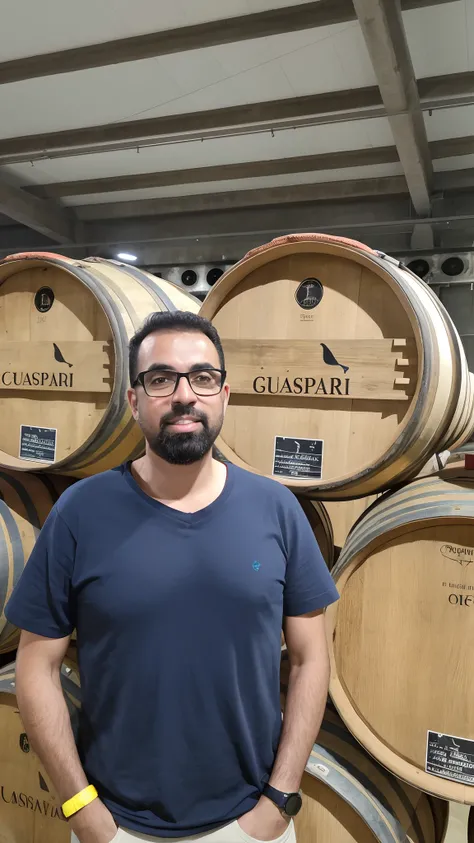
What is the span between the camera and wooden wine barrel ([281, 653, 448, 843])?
1.51 meters

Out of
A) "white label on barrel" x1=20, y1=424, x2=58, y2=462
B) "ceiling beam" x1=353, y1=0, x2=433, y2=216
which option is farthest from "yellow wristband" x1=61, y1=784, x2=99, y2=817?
"ceiling beam" x1=353, y1=0, x2=433, y2=216

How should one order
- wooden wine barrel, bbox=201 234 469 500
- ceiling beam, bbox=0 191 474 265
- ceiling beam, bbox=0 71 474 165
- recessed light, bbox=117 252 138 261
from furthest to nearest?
recessed light, bbox=117 252 138 261 < ceiling beam, bbox=0 191 474 265 < ceiling beam, bbox=0 71 474 165 < wooden wine barrel, bbox=201 234 469 500

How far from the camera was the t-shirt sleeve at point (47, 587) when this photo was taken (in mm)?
1195

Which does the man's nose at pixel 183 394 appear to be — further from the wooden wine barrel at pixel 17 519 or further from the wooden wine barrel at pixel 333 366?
the wooden wine barrel at pixel 17 519

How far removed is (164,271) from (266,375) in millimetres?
3405

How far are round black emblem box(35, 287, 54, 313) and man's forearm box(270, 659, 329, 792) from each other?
5.06 feet

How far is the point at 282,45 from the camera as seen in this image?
2.43 m

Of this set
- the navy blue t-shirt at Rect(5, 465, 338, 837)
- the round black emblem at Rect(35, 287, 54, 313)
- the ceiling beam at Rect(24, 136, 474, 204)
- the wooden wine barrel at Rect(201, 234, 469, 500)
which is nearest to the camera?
the navy blue t-shirt at Rect(5, 465, 338, 837)

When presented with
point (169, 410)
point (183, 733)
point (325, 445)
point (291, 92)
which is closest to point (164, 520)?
point (169, 410)

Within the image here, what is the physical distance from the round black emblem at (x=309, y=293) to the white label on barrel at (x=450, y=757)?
1.26 m

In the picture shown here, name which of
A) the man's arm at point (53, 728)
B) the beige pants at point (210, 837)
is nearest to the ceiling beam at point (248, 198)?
the man's arm at point (53, 728)

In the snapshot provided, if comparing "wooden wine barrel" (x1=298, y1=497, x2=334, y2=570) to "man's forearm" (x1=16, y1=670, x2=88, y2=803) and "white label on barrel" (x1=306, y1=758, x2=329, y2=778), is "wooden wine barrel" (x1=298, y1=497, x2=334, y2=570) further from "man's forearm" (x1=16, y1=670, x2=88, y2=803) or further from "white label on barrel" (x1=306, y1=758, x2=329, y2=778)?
"man's forearm" (x1=16, y1=670, x2=88, y2=803)

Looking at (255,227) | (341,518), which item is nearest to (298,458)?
(341,518)

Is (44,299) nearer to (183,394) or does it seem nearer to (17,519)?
(17,519)
